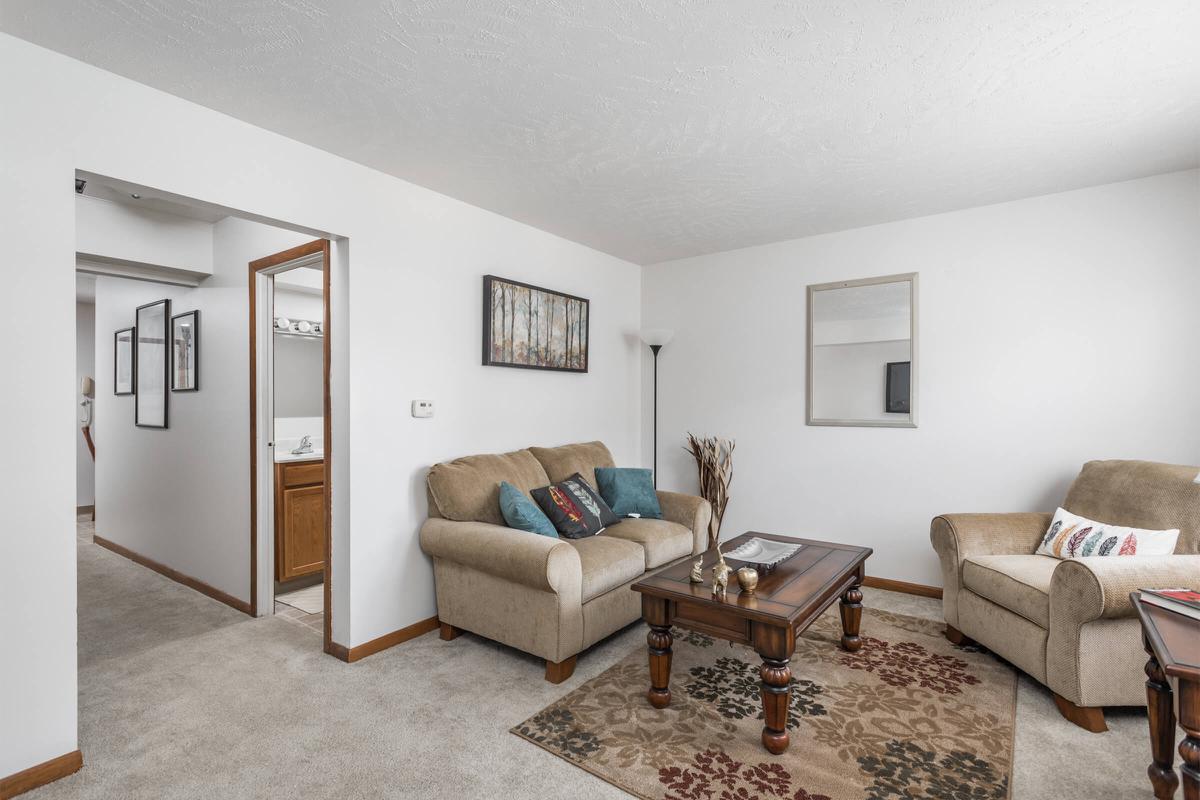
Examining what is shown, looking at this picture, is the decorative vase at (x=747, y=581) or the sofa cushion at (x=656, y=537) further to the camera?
the sofa cushion at (x=656, y=537)

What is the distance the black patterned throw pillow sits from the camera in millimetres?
3393

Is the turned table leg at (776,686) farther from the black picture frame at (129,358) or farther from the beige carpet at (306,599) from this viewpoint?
the black picture frame at (129,358)

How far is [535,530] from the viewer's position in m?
3.09

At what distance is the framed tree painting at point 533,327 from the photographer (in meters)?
3.77

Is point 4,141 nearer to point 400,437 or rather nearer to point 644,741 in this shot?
point 400,437

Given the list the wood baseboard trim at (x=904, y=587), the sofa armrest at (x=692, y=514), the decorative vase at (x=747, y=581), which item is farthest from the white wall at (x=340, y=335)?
the wood baseboard trim at (x=904, y=587)

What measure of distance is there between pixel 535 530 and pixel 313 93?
2136 millimetres

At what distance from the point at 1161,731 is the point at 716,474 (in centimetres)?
293

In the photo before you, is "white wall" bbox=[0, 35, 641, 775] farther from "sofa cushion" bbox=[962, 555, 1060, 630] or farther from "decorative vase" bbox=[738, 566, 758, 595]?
"sofa cushion" bbox=[962, 555, 1060, 630]

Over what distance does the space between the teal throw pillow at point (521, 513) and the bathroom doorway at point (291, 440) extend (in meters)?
0.89

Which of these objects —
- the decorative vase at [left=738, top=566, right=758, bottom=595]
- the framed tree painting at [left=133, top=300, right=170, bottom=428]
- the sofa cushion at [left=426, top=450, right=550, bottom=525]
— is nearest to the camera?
the decorative vase at [left=738, top=566, right=758, bottom=595]

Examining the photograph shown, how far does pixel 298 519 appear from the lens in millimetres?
3971

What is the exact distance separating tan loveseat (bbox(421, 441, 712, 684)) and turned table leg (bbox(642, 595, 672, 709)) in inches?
16.4

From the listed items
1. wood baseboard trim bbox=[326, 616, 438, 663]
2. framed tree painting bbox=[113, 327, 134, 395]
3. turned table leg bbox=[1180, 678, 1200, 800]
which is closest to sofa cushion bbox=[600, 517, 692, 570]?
wood baseboard trim bbox=[326, 616, 438, 663]
